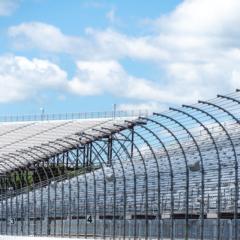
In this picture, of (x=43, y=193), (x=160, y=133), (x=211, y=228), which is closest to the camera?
(x=211, y=228)

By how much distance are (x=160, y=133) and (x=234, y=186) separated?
15.0 ft

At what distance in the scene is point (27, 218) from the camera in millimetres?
49031

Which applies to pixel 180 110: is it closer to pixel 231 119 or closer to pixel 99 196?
pixel 231 119

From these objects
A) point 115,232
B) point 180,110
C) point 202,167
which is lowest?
point 115,232

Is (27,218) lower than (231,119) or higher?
lower

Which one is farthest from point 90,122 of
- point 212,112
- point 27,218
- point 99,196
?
point 212,112

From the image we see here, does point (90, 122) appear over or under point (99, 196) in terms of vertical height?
over

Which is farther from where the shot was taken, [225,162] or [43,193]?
[43,193]

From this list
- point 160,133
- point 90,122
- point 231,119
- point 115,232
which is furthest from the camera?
point 90,122

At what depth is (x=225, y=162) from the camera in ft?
102

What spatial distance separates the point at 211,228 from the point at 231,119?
4490mm

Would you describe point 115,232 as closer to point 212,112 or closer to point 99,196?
point 99,196

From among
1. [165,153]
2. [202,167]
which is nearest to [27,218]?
[165,153]

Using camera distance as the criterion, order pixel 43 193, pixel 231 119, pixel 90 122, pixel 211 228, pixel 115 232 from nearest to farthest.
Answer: pixel 231 119
pixel 211 228
pixel 115 232
pixel 43 193
pixel 90 122
